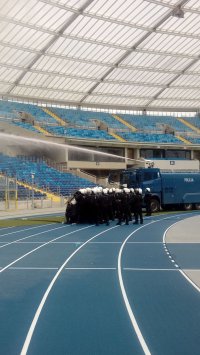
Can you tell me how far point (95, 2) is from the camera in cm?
3797

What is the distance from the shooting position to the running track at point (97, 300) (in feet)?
17.2

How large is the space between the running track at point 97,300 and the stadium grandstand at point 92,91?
18503 mm

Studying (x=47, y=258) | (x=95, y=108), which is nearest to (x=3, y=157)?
(x=95, y=108)

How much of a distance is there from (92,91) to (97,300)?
167 ft

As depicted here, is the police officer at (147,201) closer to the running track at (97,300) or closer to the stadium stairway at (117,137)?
the running track at (97,300)

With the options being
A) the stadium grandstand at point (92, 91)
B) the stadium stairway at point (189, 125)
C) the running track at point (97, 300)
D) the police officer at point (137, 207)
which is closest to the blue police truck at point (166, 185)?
the stadium grandstand at point (92, 91)

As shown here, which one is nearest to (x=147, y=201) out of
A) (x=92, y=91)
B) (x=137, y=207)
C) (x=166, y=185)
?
(x=166, y=185)

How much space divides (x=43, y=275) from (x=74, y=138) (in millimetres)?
43438

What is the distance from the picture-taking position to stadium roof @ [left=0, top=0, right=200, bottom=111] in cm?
3909

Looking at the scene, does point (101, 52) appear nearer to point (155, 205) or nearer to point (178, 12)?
point (178, 12)

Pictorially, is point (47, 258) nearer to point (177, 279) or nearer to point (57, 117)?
point (177, 279)

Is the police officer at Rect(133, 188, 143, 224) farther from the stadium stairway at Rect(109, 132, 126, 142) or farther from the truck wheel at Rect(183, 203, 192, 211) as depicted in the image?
the stadium stairway at Rect(109, 132, 126, 142)

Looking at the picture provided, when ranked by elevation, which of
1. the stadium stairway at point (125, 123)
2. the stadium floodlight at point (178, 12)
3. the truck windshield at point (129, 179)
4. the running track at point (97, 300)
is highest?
the stadium floodlight at point (178, 12)

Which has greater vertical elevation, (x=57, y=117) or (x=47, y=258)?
(x=57, y=117)
